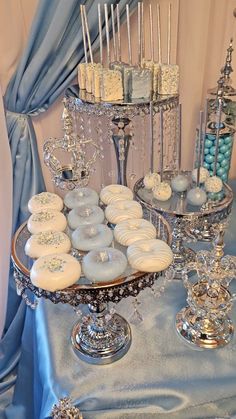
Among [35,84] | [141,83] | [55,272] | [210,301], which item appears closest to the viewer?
[55,272]

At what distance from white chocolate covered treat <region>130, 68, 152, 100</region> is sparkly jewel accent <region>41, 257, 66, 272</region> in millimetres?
495

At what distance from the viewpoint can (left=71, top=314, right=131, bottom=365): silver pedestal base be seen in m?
0.73

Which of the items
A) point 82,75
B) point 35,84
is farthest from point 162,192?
point 35,84

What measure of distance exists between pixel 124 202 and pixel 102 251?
16 centimetres

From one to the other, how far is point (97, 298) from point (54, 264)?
3.4 inches

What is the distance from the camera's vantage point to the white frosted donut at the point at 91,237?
69 cm

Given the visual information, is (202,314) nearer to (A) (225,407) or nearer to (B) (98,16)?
(A) (225,407)

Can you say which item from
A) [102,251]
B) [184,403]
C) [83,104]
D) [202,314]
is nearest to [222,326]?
[202,314]

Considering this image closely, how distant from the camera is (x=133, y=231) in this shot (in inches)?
27.8

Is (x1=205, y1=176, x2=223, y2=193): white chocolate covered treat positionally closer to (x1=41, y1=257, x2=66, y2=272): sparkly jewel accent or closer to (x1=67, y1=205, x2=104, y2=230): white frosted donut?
(x1=67, y1=205, x2=104, y2=230): white frosted donut

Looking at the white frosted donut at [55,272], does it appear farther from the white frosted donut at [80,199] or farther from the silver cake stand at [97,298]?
the white frosted donut at [80,199]

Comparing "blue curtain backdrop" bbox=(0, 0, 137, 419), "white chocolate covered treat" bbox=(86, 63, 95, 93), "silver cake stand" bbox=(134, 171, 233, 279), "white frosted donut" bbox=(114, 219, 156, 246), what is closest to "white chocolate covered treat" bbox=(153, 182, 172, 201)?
"silver cake stand" bbox=(134, 171, 233, 279)

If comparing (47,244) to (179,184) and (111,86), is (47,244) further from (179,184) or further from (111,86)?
(111,86)

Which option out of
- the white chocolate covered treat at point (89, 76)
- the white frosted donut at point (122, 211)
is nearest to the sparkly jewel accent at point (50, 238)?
the white frosted donut at point (122, 211)
